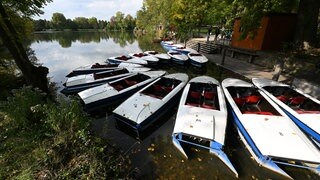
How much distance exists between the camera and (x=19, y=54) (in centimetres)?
610

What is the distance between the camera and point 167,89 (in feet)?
25.2

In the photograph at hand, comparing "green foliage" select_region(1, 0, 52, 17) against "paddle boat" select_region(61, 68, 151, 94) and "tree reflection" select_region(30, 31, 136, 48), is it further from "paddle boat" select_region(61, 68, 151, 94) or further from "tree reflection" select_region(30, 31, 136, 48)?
"tree reflection" select_region(30, 31, 136, 48)

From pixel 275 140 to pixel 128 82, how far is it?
6.45 m

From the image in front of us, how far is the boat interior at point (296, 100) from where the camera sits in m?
5.71

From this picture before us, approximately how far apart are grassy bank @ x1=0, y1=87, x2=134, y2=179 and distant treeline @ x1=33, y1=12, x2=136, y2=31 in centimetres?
7963

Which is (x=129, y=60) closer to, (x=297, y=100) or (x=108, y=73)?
(x=108, y=73)

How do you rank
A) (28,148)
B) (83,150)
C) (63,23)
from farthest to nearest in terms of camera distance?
(63,23)
(28,148)
(83,150)

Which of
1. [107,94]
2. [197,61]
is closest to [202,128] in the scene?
[107,94]

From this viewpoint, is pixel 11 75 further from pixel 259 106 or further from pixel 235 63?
pixel 235 63

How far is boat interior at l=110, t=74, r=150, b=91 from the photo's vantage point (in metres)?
8.16

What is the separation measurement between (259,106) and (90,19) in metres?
104

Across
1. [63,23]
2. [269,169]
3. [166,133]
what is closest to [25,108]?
[166,133]

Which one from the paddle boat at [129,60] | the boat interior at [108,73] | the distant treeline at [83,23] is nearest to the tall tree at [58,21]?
the distant treeline at [83,23]

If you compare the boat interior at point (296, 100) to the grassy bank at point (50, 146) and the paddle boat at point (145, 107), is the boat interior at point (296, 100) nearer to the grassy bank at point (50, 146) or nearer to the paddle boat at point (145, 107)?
the paddle boat at point (145, 107)
